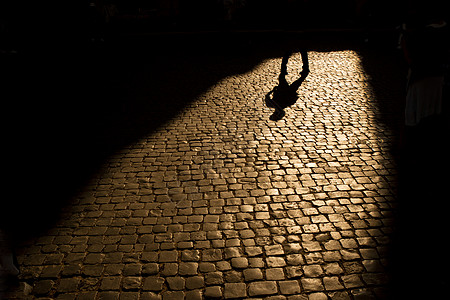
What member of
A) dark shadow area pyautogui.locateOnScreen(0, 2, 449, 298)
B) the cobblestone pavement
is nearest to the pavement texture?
the cobblestone pavement

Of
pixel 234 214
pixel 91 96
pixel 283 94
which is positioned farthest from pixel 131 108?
pixel 234 214

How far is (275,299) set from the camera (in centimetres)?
289

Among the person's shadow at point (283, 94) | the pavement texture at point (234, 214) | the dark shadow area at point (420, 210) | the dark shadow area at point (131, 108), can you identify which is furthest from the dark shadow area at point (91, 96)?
the dark shadow area at point (420, 210)

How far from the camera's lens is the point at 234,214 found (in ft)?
12.9

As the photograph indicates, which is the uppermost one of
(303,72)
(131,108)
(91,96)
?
(303,72)

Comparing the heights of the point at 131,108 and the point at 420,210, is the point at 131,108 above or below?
above

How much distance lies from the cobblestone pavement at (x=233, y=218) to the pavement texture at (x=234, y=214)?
1 centimetres

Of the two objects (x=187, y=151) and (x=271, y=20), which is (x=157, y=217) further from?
(x=271, y=20)

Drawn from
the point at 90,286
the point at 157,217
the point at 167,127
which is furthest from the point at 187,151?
the point at 90,286

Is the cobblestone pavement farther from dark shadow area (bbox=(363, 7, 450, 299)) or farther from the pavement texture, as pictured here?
dark shadow area (bbox=(363, 7, 450, 299))

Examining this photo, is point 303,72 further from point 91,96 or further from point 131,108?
point 91,96

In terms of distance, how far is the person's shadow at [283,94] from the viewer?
6802 mm

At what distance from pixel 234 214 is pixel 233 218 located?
0.24 ft

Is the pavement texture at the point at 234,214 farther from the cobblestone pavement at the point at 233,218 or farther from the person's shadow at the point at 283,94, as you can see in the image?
the person's shadow at the point at 283,94
